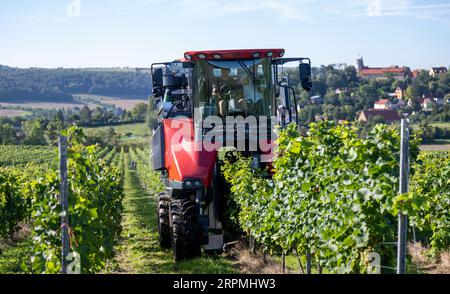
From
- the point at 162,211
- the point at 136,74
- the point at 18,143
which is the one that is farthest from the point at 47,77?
the point at 162,211

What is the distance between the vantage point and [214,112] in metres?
9.92

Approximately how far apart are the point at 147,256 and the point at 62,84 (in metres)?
141

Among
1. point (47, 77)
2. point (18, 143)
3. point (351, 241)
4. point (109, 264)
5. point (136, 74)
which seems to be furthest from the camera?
point (136, 74)

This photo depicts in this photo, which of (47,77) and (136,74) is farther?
(136,74)

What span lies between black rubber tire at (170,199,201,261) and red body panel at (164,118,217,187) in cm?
38

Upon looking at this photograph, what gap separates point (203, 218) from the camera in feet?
31.2

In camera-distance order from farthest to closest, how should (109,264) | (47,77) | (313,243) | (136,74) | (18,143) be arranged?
(136,74) < (47,77) < (18,143) < (109,264) < (313,243)

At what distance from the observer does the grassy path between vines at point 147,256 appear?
938 cm

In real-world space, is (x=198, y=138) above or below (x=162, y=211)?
above

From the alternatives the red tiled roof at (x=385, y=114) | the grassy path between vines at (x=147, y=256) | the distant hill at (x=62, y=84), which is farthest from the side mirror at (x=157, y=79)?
the distant hill at (x=62, y=84)

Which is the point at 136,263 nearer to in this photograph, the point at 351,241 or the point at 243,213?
the point at 243,213

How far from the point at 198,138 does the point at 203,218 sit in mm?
1207

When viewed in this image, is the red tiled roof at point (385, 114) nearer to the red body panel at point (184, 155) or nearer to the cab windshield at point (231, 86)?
the cab windshield at point (231, 86)

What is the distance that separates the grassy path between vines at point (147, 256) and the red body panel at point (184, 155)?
120 centimetres
